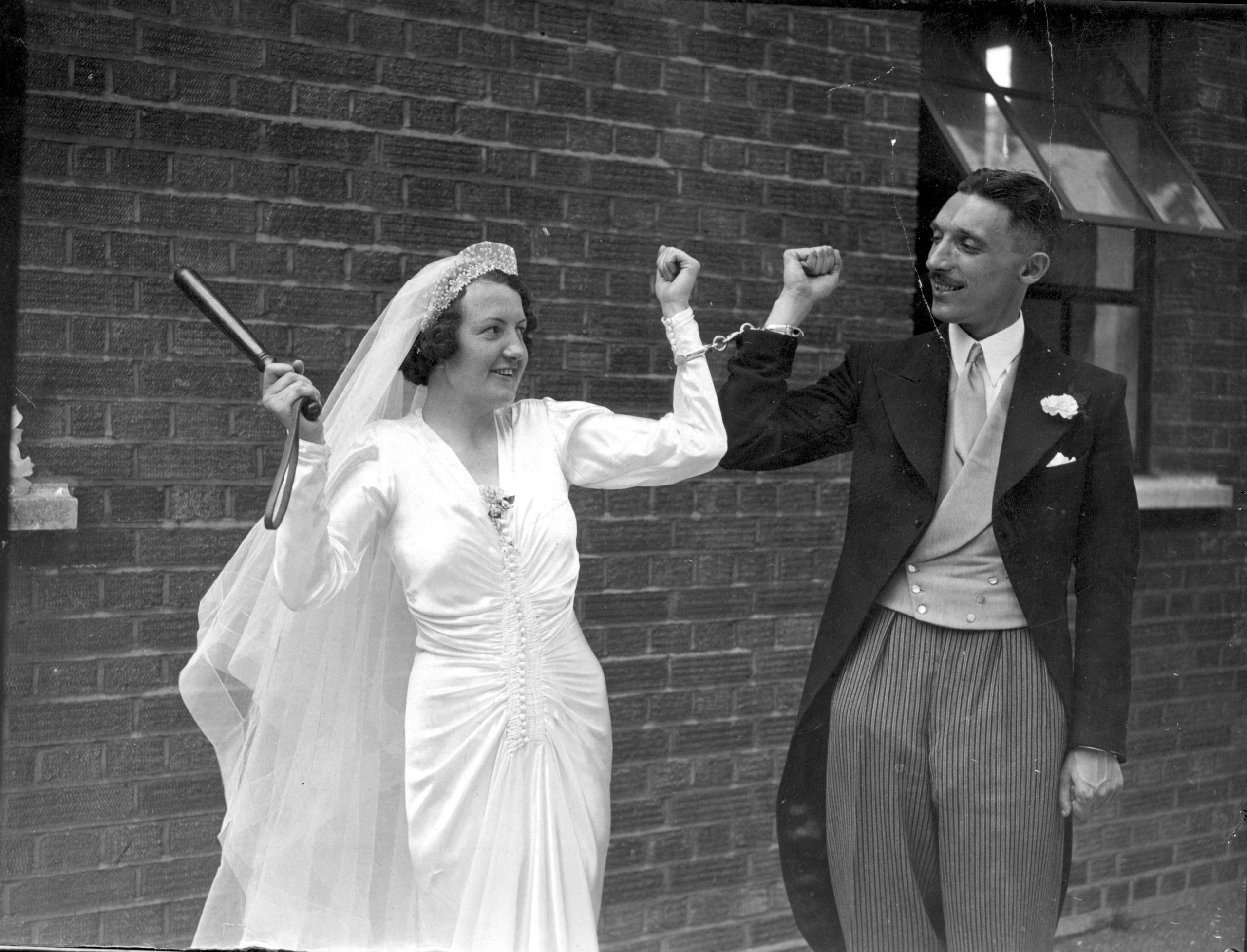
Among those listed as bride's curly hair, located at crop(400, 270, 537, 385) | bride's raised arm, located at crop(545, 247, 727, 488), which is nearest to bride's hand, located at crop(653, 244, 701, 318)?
bride's raised arm, located at crop(545, 247, 727, 488)

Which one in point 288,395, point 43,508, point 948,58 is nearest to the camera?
point 288,395

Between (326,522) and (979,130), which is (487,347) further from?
(979,130)

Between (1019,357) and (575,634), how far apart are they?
0.96 meters

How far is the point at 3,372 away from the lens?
7.91 feet

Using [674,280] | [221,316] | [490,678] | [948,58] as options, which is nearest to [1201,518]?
[948,58]

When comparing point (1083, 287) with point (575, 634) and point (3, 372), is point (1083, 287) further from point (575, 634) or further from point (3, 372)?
point (3, 372)

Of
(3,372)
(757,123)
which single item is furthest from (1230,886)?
(3,372)

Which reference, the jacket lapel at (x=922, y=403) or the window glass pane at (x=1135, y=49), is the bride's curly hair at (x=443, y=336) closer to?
the jacket lapel at (x=922, y=403)

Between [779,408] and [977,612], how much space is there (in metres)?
0.52

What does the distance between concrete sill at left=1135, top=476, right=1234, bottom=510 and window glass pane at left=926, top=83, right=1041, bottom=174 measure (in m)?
0.68

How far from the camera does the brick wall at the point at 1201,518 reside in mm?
2605

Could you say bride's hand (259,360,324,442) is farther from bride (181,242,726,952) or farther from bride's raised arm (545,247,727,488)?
bride's raised arm (545,247,727,488)

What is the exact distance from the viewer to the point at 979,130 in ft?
8.57

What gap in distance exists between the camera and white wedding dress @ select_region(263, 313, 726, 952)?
2.23m
